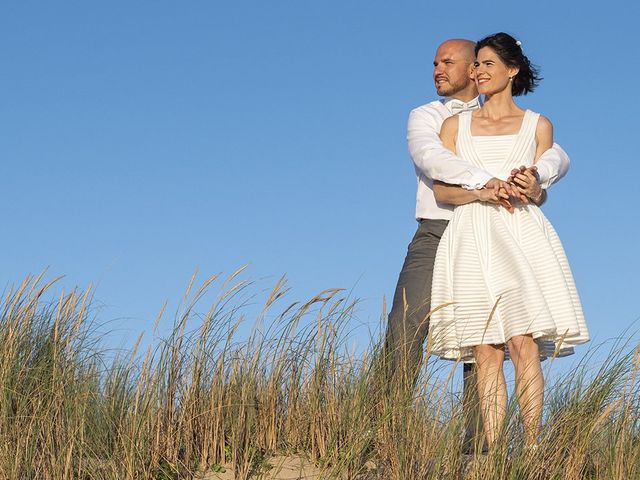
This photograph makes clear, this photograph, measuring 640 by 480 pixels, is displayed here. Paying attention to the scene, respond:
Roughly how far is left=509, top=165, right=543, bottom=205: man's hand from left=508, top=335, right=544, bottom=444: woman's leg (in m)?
0.71

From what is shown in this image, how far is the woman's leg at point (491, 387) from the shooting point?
184 inches

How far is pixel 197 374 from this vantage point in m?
5.12

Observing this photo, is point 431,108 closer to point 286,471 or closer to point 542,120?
point 542,120

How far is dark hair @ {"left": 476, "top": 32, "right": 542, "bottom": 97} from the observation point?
524cm

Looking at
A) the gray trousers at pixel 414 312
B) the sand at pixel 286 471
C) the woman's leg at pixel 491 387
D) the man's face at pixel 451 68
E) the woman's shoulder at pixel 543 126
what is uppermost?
the man's face at pixel 451 68

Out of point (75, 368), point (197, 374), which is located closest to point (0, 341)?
point (75, 368)

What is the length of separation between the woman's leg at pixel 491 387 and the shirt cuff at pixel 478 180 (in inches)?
31.7

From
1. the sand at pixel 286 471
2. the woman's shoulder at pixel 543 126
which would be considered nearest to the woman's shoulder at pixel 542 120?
the woman's shoulder at pixel 543 126

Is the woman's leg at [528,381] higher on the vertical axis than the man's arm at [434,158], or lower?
lower

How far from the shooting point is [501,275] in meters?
5.00

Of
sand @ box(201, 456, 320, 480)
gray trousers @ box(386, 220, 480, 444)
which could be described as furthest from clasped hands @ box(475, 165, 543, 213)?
sand @ box(201, 456, 320, 480)

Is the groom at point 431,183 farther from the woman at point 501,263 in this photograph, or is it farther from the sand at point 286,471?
the sand at point 286,471

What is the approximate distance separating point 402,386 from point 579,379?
889 millimetres

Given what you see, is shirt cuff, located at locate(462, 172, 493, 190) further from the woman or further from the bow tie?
the bow tie
